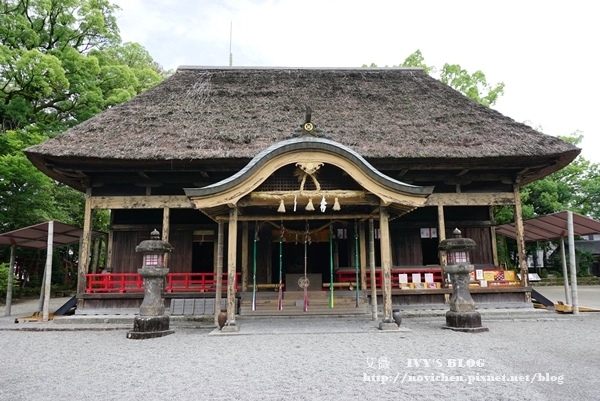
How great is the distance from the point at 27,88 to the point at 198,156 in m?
12.9

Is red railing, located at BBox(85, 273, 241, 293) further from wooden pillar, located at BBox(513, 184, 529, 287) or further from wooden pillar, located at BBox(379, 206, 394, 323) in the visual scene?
wooden pillar, located at BBox(513, 184, 529, 287)

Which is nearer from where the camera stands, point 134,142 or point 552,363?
point 552,363

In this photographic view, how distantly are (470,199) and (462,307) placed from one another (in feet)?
12.7

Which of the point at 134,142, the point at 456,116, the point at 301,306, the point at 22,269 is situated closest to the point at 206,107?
the point at 134,142

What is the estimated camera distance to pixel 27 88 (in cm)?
1666

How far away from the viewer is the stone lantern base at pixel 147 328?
268 inches

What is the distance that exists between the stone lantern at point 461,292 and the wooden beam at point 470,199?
2.58m

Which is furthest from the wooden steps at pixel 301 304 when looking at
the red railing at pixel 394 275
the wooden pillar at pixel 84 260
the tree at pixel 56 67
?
the tree at pixel 56 67

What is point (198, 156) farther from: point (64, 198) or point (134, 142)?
point (64, 198)

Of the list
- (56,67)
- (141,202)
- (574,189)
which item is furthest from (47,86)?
(574,189)

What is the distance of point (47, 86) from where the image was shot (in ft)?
53.0

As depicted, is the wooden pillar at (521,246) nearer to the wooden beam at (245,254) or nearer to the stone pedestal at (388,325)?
the stone pedestal at (388,325)

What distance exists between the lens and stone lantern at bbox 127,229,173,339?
6891mm

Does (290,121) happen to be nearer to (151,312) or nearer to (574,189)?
(151,312)
